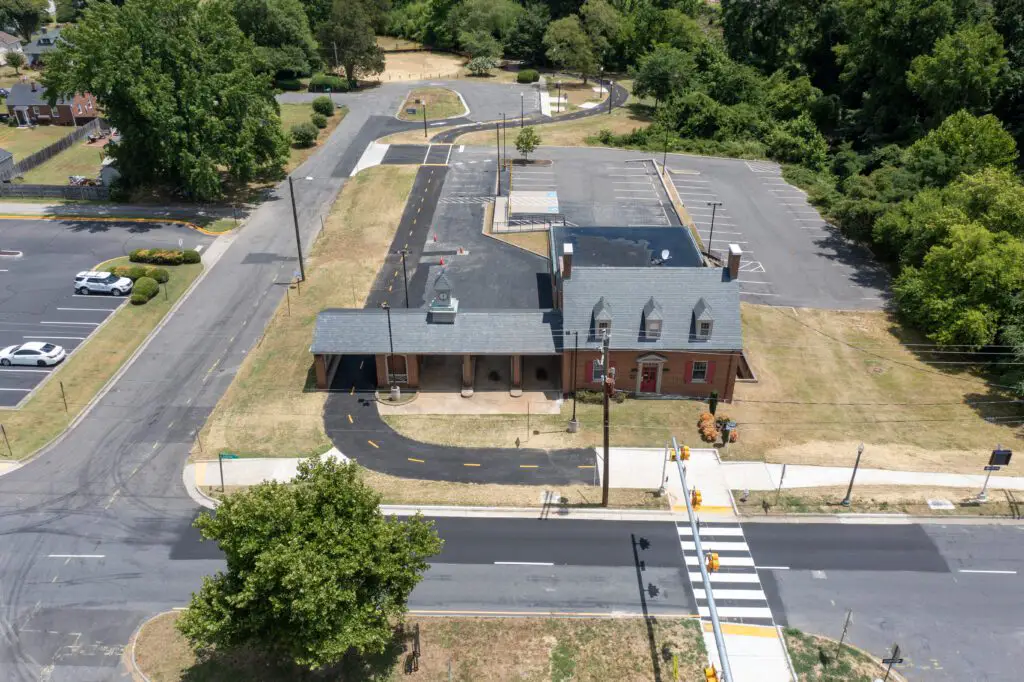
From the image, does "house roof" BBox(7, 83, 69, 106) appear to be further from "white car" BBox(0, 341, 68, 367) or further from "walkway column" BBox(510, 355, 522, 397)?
"walkway column" BBox(510, 355, 522, 397)

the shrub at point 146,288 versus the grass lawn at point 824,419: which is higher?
the shrub at point 146,288

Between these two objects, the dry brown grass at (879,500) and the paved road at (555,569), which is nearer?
the paved road at (555,569)

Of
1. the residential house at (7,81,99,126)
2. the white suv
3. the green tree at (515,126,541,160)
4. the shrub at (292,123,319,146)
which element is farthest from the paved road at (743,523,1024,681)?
the residential house at (7,81,99,126)

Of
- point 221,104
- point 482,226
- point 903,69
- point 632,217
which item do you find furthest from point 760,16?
point 221,104

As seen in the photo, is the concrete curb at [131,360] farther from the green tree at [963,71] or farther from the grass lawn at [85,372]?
the green tree at [963,71]

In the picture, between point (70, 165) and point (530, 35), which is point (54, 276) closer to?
point (70, 165)

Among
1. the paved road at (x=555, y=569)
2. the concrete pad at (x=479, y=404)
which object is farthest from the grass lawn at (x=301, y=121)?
the paved road at (x=555, y=569)

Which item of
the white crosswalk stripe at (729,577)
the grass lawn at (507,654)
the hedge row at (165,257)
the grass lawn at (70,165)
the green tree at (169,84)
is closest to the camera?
the grass lawn at (507,654)
